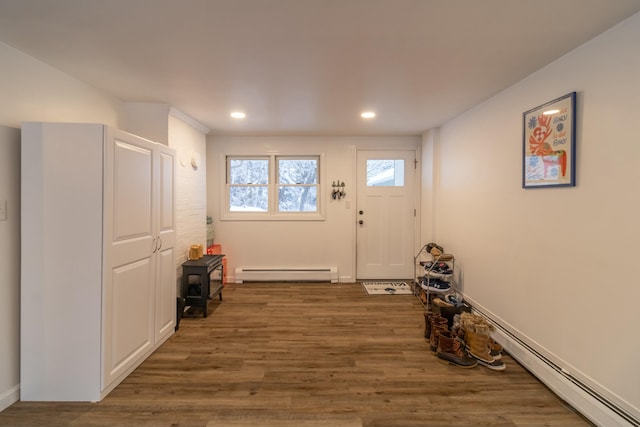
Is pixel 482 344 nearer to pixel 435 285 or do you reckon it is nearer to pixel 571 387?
pixel 571 387

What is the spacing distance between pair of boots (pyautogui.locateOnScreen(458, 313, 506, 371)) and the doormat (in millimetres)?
1584

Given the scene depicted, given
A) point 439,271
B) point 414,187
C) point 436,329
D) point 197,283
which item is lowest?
point 436,329

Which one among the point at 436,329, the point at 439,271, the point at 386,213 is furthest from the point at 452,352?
the point at 386,213

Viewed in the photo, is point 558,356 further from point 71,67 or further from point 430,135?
point 71,67

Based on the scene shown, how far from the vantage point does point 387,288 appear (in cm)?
410

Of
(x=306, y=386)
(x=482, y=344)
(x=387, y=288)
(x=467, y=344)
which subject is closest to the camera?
(x=306, y=386)

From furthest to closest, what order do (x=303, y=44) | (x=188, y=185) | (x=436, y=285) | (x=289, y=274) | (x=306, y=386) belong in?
(x=289, y=274) → (x=188, y=185) → (x=436, y=285) → (x=306, y=386) → (x=303, y=44)

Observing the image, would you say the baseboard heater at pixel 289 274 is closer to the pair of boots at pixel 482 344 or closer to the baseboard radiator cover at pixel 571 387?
the pair of boots at pixel 482 344

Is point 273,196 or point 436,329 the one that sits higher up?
point 273,196

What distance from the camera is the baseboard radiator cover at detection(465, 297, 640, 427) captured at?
5.04 feet

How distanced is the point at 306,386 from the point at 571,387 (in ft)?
5.63

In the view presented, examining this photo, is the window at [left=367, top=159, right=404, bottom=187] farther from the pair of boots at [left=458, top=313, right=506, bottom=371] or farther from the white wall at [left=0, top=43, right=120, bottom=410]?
the white wall at [left=0, top=43, right=120, bottom=410]

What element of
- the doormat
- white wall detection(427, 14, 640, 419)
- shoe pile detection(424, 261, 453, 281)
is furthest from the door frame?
white wall detection(427, 14, 640, 419)

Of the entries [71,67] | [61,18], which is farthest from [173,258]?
[61,18]
